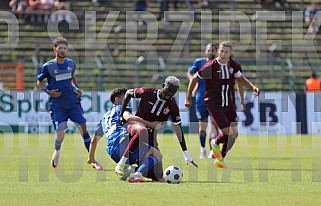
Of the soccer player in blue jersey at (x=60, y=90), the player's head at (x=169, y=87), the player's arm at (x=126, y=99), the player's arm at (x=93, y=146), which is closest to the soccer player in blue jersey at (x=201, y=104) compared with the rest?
the soccer player in blue jersey at (x=60, y=90)

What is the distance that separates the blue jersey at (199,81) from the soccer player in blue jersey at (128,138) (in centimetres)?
513

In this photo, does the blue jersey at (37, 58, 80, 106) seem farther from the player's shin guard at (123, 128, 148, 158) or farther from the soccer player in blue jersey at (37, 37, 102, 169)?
the player's shin guard at (123, 128, 148, 158)

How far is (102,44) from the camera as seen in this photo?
1259 inches

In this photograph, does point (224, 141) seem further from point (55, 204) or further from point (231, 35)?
point (231, 35)

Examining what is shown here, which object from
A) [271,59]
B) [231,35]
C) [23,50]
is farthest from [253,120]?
[23,50]

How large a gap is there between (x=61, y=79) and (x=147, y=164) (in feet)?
12.4

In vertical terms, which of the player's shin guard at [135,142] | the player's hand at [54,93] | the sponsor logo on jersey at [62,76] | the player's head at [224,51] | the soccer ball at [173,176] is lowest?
the soccer ball at [173,176]

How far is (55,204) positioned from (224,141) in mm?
6450

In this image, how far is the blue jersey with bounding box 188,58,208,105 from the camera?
63.3ft

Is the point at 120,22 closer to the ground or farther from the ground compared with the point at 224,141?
farther from the ground

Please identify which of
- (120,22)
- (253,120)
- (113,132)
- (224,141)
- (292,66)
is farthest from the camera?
(120,22)

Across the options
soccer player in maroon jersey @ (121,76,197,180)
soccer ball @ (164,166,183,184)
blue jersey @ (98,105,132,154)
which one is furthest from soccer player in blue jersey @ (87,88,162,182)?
soccer ball @ (164,166,183,184)

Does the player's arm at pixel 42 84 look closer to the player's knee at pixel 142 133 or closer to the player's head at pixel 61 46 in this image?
the player's head at pixel 61 46

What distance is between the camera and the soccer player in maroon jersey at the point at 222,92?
16.1 meters
